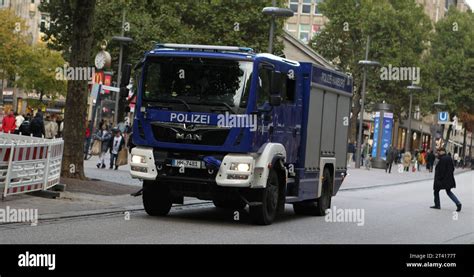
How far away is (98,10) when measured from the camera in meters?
58.1

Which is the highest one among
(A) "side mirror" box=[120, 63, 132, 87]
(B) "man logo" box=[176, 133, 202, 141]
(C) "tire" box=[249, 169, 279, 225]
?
(A) "side mirror" box=[120, 63, 132, 87]

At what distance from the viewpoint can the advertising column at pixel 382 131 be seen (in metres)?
64.1

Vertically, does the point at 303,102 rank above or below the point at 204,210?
above

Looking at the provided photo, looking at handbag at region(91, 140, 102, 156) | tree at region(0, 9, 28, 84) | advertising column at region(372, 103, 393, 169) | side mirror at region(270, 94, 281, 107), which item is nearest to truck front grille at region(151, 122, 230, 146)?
side mirror at region(270, 94, 281, 107)

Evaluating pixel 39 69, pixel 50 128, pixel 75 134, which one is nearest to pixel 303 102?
pixel 75 134

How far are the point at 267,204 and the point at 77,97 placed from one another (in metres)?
7.81

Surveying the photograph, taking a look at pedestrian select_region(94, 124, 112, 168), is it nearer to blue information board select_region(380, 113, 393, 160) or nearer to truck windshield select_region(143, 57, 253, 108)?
truck windshield select_region(143, 57, 253, 108)

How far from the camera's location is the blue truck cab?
15.8m

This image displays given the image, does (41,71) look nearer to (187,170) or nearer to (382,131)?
(382,131)

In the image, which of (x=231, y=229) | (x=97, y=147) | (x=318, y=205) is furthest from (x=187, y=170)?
(x=97, y=147)

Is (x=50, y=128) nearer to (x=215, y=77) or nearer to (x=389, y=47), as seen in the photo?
(x=215, y=77)

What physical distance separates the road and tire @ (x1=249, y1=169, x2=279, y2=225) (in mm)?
172

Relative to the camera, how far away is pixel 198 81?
1605 cm

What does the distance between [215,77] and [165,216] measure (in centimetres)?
310
